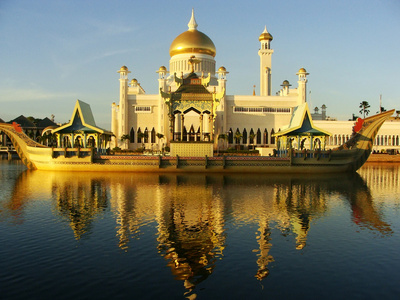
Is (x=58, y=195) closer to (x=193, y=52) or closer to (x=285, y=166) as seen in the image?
(x=285, y=166)

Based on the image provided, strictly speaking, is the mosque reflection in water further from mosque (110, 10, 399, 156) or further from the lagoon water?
mosque (110, 10, 399, 156)

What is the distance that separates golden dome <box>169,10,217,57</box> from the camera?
7031 centimetres

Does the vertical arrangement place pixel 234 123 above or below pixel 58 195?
above

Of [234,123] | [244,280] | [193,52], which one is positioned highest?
[193,52]

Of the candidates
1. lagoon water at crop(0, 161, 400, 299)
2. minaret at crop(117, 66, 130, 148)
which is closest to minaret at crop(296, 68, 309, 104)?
minaret at crop(117, 66, 130, 148)

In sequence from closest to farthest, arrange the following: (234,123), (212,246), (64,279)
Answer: (64,279), (212,246), (234,123)

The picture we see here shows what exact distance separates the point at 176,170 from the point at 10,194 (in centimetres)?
1575

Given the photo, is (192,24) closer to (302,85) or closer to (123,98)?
(123,98)

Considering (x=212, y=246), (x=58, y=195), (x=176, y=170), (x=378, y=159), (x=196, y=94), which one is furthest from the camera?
(x=378, y=159)

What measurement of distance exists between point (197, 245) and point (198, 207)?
6.44 m

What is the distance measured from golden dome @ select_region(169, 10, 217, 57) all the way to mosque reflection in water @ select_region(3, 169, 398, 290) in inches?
1713

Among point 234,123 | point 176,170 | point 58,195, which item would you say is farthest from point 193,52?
point 58,195

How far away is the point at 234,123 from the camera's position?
66.4 m

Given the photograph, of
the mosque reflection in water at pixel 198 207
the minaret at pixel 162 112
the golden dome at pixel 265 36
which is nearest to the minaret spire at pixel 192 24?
the golden dome at pixel 265 36
